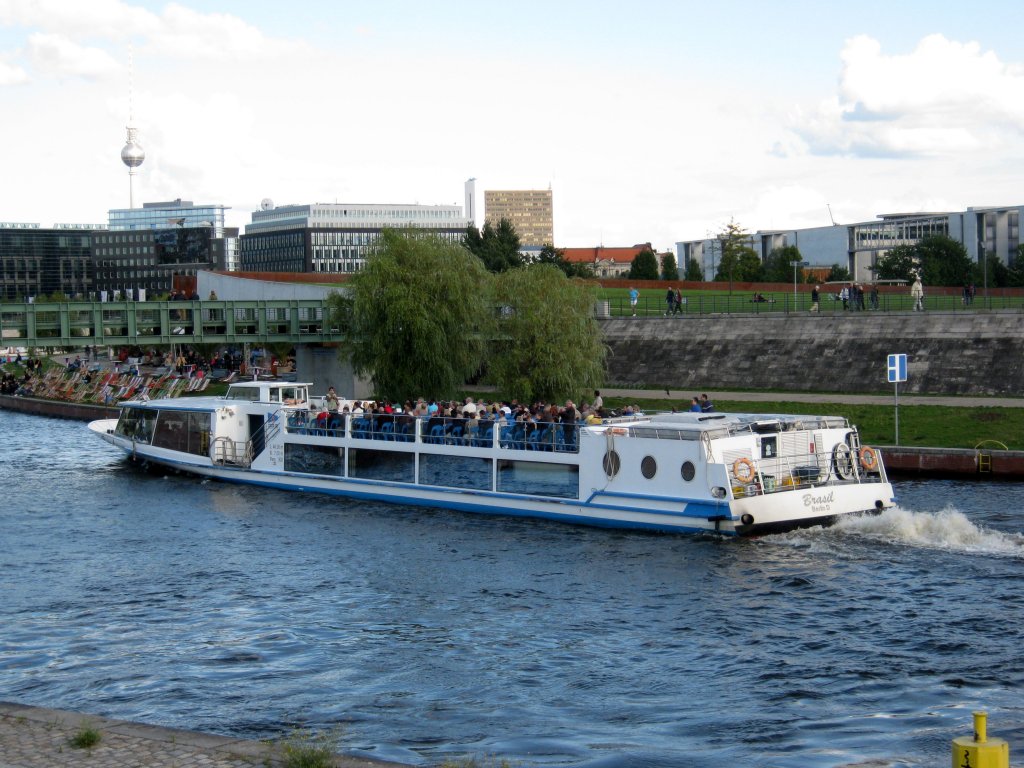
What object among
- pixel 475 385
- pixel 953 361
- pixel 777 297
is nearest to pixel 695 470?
pixel 953 361

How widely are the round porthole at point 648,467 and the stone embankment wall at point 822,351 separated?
26.1m

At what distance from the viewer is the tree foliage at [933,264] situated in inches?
4154

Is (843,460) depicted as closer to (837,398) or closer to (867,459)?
(867,459)

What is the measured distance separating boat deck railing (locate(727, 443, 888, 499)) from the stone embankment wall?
2410 centimetres

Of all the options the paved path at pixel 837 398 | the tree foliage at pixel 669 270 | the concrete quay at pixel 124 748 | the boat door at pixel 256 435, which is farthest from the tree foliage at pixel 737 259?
the concrete quay at pixel 124 748

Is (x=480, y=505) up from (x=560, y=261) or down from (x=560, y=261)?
down

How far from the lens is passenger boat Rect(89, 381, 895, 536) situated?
3086 centimetres

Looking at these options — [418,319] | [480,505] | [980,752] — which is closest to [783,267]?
[418,319]

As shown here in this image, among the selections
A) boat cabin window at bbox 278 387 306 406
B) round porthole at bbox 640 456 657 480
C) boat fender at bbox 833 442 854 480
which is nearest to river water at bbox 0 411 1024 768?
boat fender at bbox 833 442 854 480

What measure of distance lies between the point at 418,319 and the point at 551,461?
1944 centimetres

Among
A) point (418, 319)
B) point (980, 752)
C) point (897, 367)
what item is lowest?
point (980, 752)

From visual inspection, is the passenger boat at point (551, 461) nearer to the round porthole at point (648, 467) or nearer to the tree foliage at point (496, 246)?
the round porthole at point (648, 467)

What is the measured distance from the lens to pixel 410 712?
18484mm

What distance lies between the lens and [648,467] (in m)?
32.7
